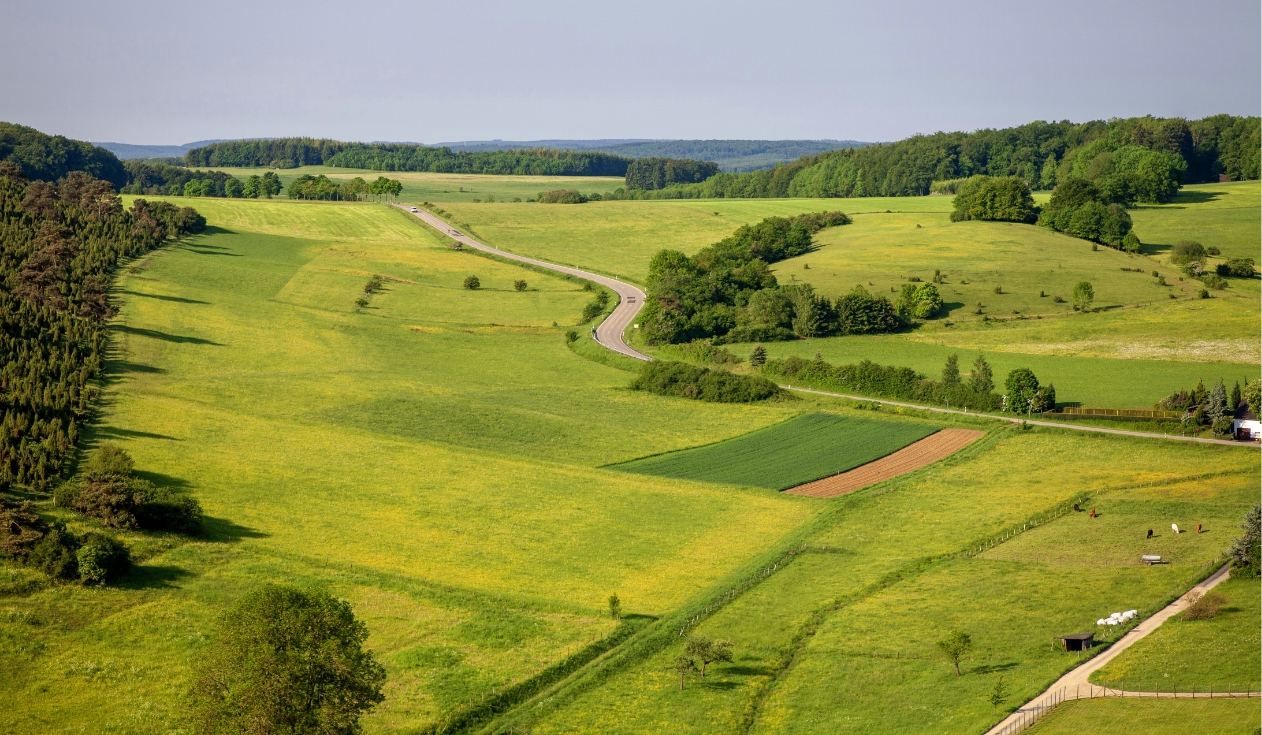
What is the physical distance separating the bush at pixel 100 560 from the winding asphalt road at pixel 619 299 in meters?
69.8

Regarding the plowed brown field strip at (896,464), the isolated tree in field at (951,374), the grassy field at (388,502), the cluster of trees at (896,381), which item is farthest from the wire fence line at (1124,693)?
the isolated tree in field at (951,374)

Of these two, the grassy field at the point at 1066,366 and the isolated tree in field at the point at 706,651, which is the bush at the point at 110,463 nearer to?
the isolated tree in field at the point at 706,651

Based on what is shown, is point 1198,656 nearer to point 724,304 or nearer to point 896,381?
point 896,381

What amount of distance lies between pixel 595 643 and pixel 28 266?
270 ft

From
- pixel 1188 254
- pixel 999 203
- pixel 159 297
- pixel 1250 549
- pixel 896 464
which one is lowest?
pixel 896 464

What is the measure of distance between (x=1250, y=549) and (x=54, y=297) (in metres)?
98.8

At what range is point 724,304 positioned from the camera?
13612cm

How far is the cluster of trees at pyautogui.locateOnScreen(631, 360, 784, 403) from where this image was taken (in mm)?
100812

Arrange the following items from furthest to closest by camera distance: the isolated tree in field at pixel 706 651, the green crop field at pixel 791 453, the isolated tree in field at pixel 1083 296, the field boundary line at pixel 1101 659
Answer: the isolated tree in field at pixel 1083 296 < the green crop field at pixel 791 453 < the isolated tree in field at pixel 706 651 < the field boundary line at pixel 1101 659

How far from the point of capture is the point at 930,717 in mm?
40812

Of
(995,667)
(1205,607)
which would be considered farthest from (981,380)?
(995,667)

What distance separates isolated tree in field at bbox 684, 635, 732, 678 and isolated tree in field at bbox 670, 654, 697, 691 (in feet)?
1.25

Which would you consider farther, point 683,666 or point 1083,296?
point 1083,296

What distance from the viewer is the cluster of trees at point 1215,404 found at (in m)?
84.4
